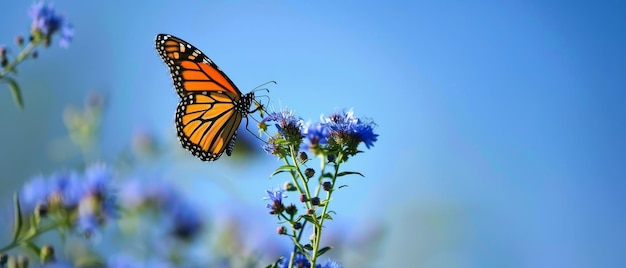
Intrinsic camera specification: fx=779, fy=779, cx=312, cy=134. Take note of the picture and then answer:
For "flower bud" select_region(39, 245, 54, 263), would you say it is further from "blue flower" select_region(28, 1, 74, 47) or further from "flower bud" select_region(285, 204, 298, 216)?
"blue flower" select_region(28, 1, 74, 47)

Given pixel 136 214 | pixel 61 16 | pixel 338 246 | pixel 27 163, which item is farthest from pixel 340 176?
pixel 27 163

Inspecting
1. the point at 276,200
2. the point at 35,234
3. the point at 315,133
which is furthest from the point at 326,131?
the point at 35,234

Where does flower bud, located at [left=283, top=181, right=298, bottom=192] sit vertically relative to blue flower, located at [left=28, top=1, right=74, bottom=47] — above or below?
below

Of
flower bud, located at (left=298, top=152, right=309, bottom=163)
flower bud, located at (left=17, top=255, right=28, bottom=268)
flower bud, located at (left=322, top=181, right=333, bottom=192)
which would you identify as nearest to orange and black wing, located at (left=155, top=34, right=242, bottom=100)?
flower bud, located at (left=298, top=152, right=309, bottom=163)

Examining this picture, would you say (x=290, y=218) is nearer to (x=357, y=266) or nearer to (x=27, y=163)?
(x=357, y=266)

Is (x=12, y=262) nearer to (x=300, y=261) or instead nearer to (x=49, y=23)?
(x=300, y=261)

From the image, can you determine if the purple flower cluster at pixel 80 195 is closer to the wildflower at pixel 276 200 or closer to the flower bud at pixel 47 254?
the flower bud at pixel 47 254
